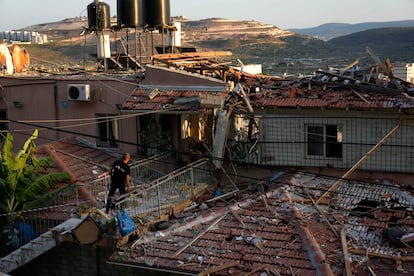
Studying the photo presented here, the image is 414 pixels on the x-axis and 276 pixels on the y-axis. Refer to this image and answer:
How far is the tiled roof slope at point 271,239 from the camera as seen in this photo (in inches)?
440

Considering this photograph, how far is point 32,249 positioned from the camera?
45.1 feet

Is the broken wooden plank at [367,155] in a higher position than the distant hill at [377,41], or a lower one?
lower

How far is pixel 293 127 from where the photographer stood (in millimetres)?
17266

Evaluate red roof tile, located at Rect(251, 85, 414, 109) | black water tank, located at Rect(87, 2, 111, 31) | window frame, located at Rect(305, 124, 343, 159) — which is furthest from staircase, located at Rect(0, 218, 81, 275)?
black water tank, located at Rect(87, 2, 111, 31)

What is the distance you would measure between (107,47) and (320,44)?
90.0 meters

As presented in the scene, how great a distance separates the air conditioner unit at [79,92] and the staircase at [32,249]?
6.39m

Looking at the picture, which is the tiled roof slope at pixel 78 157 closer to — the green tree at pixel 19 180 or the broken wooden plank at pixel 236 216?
the green tree at pixel 19 180

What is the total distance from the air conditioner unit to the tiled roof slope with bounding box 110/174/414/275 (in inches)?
267

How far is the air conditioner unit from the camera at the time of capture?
744 inches

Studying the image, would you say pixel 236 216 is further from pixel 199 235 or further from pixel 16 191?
pixel 16 191

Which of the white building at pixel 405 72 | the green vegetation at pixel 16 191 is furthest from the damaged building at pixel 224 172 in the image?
the white building at pixel 405 72

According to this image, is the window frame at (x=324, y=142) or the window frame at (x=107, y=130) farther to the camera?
the window frame at (x=107, y=130)

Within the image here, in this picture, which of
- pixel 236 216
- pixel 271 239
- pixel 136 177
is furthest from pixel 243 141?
pixel 271 239

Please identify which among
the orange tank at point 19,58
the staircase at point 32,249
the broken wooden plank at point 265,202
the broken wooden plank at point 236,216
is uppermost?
the orange tank at point 19,58
